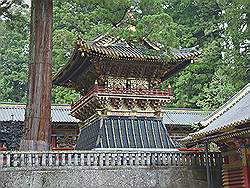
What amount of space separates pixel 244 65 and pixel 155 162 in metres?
16.2

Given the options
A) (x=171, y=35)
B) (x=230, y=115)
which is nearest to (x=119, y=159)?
(x=230, y=115)

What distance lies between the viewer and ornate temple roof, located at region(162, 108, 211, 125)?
2827 cm

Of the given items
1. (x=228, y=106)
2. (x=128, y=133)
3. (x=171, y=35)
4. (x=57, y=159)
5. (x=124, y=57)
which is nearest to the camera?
(x=57, y=159)

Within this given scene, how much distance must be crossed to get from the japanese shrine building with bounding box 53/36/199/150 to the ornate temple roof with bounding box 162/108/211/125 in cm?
704

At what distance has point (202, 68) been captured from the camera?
1471 inches

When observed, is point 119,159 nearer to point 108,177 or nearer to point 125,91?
point 108,177

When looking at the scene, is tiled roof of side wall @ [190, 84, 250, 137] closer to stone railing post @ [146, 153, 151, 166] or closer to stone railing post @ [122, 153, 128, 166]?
stone railing post @ [146, 153, 151, 166]

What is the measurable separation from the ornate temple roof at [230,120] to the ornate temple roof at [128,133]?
13.4 feet

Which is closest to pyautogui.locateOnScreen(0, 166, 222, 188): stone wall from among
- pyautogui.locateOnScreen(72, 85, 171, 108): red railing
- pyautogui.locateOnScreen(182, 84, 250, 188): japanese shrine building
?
pyautogui.locateOnScreen(182, 84, 250, 188): japanese shrine building

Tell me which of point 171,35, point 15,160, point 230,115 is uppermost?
point 171,35

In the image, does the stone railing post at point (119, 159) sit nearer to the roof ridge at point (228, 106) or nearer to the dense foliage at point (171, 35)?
the roof ridge at point (228, 106)

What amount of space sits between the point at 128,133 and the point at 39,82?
20.5 ft

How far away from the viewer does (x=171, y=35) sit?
53.7 feet

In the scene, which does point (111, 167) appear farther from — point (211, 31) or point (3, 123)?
point (211, 31)
